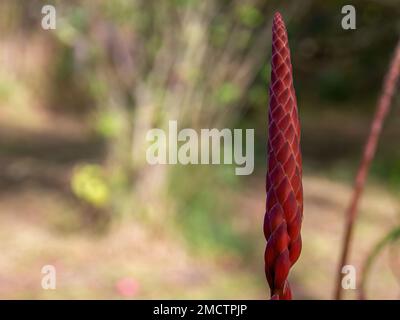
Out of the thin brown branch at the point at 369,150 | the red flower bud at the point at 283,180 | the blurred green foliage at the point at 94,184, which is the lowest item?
the red flower bud at the point at 283,180

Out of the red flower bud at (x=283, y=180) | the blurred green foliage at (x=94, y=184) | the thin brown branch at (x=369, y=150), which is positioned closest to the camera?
the red flower bud at (x=283, y=180)

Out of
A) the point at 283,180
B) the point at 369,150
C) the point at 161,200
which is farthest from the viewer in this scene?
the point at 161,200

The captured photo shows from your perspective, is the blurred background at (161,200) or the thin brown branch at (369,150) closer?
the thin brown branch at (369,150)

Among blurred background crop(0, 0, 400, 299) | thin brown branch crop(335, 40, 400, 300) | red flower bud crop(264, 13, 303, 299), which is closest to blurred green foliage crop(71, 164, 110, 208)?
blurred background crop(0, 0, 400, 299)

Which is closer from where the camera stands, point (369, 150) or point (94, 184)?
point (369, 150)

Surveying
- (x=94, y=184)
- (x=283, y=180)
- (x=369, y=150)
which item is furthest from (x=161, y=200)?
(x=283, y=180)

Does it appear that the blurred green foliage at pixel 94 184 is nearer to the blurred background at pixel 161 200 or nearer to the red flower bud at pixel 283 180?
the blurred background at pixel 161 200

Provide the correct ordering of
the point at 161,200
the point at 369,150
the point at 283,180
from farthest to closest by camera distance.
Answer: the point at 161,200 → the point at 369,150 → the point at 283,180

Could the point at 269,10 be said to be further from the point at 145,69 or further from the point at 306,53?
the point at 306,53

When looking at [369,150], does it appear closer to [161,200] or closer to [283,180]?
[283,180]

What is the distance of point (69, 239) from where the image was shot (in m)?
3.99

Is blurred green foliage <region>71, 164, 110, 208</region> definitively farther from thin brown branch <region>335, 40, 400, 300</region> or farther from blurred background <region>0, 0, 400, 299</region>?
thin brown branch <region>335, 40, 400, 300</region>

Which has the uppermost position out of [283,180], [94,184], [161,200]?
[94,184]

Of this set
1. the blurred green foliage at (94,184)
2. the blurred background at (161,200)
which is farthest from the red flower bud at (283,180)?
the blurred green foliage at (94,184)
